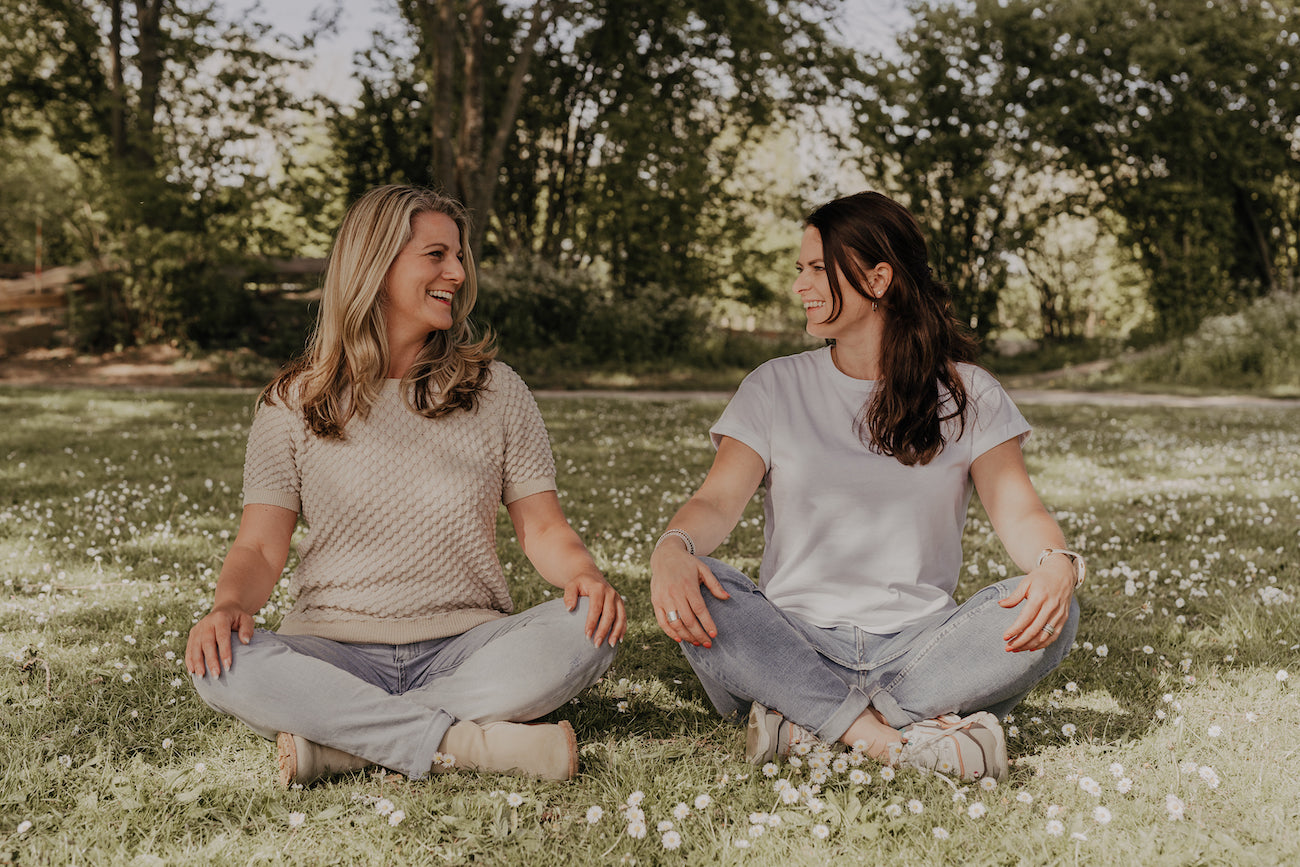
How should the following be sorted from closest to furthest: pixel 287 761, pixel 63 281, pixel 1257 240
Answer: pixel 287 761 < pixel 63 281 < pixel 1257 240

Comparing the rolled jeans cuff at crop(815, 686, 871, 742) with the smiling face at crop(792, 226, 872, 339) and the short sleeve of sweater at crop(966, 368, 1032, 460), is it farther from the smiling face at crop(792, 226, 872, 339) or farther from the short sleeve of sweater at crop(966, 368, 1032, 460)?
the smiling face at crop(792, 226, 872, 339)

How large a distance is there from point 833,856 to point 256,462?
2071mm

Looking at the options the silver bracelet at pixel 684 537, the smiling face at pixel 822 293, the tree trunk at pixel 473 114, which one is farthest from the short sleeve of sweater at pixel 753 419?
the tree trunk at pixel 473 114

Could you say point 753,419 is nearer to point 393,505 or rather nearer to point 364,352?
point 393,505

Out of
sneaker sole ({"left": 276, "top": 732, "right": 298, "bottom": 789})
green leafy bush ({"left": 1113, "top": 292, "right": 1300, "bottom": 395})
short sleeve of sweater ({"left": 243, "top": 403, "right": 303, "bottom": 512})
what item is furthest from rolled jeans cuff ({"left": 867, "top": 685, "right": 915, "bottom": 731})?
green leafy bush ({"left": 1113, "top": 292, "right": 1300, "bottom": 395})

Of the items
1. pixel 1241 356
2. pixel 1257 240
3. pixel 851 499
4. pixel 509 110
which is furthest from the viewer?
pixel 1257 240

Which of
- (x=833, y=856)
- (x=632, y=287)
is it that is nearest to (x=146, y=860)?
(x=833, y=856)

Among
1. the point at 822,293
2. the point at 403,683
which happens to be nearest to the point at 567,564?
the point at 403,683

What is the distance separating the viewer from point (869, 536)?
298 cm

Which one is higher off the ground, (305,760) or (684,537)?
(684,537)

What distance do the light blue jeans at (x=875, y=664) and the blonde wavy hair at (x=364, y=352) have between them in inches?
42.0

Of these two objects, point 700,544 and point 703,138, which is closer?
point 700,544

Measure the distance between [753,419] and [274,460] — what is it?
1.53 metres

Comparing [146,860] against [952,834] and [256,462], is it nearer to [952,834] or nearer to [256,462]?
[256,462]
